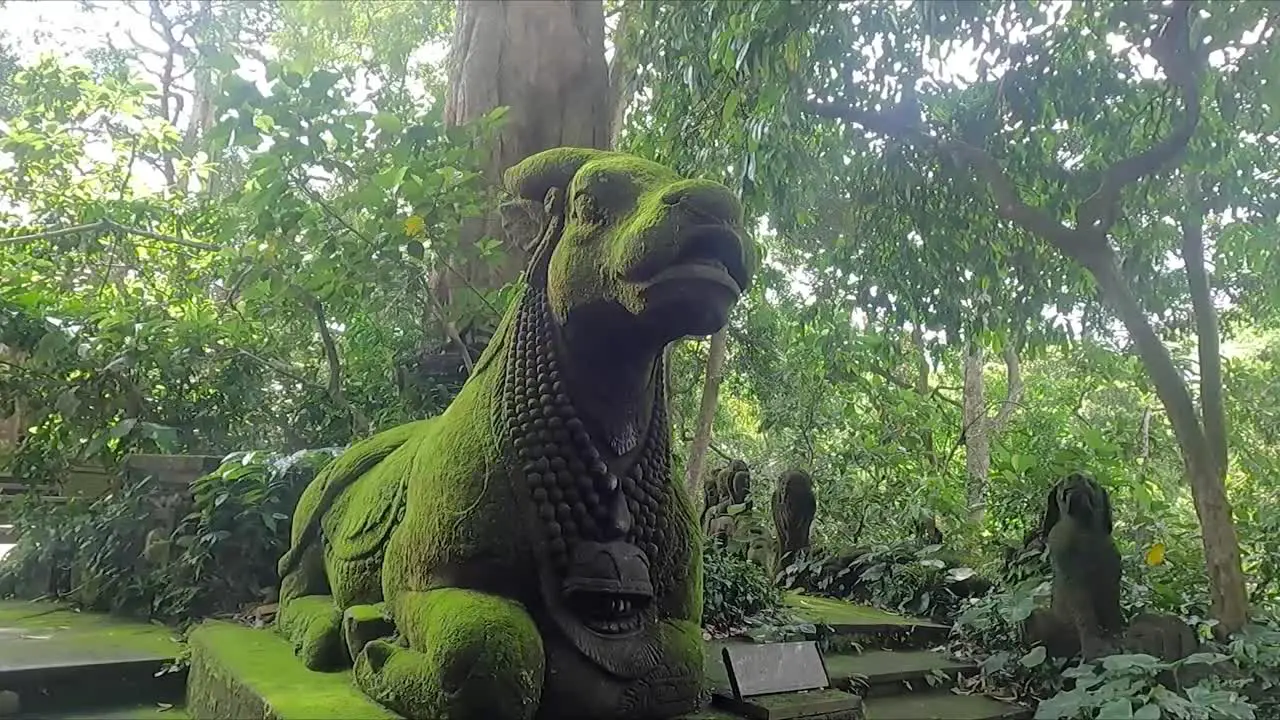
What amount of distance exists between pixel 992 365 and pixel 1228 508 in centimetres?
1050

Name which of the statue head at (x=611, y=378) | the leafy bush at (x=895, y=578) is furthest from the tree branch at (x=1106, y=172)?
the statue head at (x=611, y=378)

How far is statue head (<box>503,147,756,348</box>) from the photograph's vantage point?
1.91m

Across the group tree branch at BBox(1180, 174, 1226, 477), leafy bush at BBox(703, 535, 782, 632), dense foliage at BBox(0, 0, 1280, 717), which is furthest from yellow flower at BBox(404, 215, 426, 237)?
tree branch at BBox(1180, 174, 1226, 477)

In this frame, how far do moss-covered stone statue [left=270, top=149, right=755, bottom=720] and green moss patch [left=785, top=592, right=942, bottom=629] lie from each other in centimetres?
276

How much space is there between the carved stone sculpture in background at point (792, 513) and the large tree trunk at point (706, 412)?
1653mm

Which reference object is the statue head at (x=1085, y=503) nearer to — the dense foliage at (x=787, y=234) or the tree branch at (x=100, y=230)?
the dense foliage at (x=787, y=234)

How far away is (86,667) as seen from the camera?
2.94 metres

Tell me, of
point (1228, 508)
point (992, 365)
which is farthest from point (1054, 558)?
point (992, 365)

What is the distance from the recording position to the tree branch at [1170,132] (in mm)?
4207

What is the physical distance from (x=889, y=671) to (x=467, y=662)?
9.41 feet

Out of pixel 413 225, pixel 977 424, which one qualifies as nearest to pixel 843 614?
pixel 413 225

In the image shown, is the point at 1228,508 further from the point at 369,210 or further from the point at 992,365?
the point at 992,365

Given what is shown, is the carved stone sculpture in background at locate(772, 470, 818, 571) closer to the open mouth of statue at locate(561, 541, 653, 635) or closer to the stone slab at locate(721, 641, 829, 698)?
the stone slab at locate(721, 641, 829, 698)

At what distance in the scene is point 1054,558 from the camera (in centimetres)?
420
